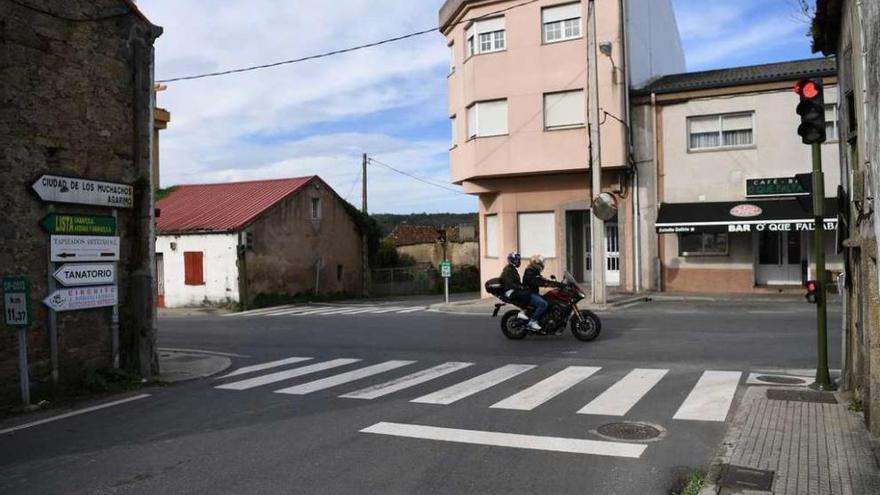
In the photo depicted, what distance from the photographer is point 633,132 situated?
23.6 m

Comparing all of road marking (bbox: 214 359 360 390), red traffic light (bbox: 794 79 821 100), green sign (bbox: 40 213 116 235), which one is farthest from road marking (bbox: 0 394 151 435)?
red traffic light (bbox: 794 79 821 100)

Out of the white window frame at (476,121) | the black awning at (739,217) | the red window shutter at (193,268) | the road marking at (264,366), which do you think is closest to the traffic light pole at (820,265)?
the road marking at (264,366)

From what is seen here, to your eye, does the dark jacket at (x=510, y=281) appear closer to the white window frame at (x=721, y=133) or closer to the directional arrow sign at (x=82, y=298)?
the directional arrow sign at (x=82, y=298)

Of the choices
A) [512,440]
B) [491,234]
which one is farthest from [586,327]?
[491,234]

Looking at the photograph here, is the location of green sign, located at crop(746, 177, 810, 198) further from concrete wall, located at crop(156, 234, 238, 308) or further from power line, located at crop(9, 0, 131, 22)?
concrete wall, located at crop(156, 234, 238, 308)

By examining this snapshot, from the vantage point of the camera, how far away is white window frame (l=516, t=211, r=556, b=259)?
80.4 feet

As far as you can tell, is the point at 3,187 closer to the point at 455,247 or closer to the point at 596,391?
the point at 596,391

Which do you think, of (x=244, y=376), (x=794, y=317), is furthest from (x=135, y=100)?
(x=794, y=317)

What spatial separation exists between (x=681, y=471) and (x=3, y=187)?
814 centimetres

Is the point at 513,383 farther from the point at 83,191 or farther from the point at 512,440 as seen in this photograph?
the point at 83,191

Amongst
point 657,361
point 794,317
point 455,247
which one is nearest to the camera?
point 657,361

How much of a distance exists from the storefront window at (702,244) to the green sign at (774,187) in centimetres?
174

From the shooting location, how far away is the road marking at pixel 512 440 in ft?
20.0

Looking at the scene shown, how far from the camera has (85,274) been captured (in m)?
9.78
